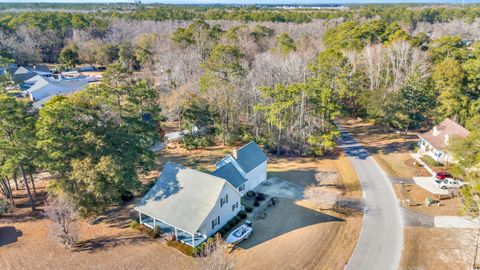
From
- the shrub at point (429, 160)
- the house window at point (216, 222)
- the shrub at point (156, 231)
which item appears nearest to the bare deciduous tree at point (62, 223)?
the shrub at point (156, 231)

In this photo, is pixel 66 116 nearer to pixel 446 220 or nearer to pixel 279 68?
pixel 279 68

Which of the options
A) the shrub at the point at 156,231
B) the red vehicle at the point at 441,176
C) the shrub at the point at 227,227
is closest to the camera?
the shrub at the point at 156,231

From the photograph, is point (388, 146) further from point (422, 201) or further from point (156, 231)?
point (156, 231)

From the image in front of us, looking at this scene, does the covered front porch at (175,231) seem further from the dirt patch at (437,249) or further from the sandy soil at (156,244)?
the dirt patch at (437,249)

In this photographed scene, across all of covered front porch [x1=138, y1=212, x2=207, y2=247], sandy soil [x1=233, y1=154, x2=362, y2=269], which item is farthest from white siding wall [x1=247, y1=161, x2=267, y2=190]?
covered front porch [x1=138, y1=212, x2=207, y2=247]

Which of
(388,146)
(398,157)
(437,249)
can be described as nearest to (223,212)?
(437,249)

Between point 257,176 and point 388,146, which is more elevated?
point 257,176

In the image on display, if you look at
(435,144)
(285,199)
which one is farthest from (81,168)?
(435,144)
